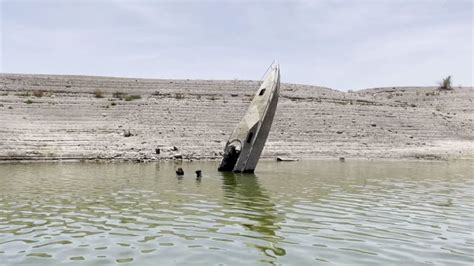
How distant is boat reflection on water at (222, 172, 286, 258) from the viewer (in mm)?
9211

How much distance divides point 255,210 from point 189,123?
23.8 meters

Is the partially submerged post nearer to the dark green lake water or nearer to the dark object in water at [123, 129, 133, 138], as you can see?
the dark green lake water

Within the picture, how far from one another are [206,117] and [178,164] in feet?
36.8

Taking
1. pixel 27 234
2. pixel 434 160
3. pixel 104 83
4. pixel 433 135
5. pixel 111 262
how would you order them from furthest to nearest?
1. pixel 104 83
2. pixel 433 135
3. pixel 434 160
4. pixel 27 234
5. pixel 111 262

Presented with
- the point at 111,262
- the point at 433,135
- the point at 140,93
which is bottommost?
the point at 111,262

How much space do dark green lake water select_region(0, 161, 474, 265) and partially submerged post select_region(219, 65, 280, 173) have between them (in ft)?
9.23

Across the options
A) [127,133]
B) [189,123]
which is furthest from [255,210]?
[189,123]

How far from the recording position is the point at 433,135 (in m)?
40.0

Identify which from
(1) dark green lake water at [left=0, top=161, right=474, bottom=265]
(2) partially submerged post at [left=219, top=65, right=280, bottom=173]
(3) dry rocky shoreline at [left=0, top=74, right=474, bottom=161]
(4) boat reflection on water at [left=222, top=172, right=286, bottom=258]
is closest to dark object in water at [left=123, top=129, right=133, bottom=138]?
(3) dry rocky shoreline at [left=0, top=74, right=474, bottom=161]

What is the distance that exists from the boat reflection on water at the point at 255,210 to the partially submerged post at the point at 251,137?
3.10 m

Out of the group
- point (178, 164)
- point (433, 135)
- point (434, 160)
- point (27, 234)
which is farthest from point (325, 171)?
point (433, 135)

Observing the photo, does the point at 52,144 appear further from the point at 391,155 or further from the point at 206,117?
the point at 391,155

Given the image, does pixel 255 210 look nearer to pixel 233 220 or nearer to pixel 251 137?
pixel 233 220

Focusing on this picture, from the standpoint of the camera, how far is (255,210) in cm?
1229
